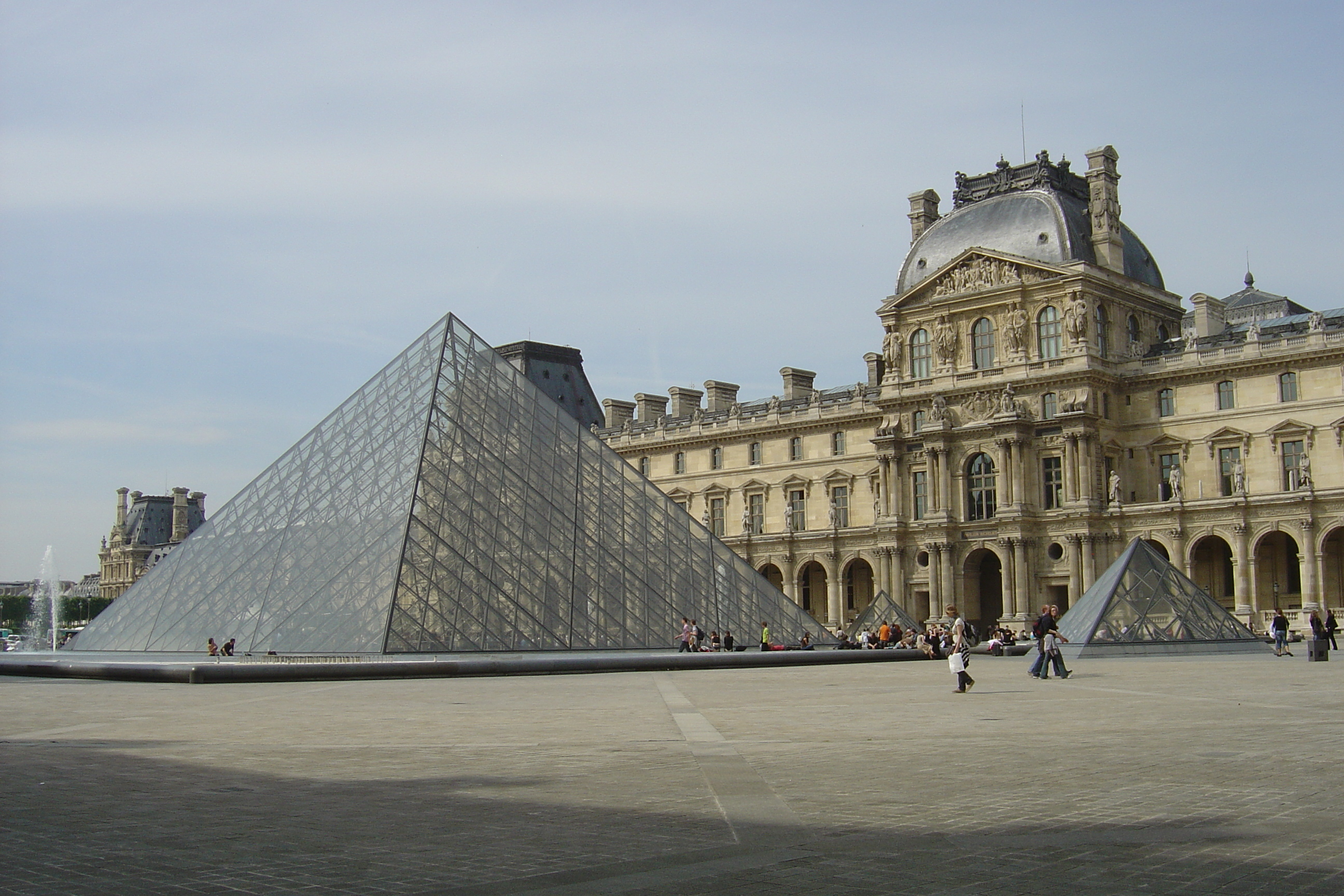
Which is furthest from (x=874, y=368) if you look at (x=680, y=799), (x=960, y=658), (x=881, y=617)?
(x=680, y=799)

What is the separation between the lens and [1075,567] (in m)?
48.7

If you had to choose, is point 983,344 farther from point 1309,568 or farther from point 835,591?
point 1309,568

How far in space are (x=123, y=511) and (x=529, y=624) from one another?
405 feet

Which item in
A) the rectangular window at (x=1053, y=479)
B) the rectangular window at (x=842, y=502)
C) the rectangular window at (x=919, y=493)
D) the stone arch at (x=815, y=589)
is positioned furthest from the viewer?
the stone arch at (x=815, y=589)

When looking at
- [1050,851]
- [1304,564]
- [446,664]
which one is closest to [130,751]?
[1050,851]

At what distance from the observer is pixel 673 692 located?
17688mm

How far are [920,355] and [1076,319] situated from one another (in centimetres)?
701

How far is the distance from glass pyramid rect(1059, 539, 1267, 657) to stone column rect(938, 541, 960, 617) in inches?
778

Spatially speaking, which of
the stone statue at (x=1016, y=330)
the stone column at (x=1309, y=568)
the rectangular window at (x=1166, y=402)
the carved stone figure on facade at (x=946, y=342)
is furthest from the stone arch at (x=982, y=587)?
the stone column at (x=1309, y=568)

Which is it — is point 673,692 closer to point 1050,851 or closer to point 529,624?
point 529,624

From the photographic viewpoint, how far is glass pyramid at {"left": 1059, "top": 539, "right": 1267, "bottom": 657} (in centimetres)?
2950

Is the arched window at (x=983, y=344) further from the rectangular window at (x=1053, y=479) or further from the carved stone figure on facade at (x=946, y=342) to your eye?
the rectangular window at (x=1053, y=479)

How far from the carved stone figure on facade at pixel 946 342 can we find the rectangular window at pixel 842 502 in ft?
27.5

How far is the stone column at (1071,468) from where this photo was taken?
49.0m
